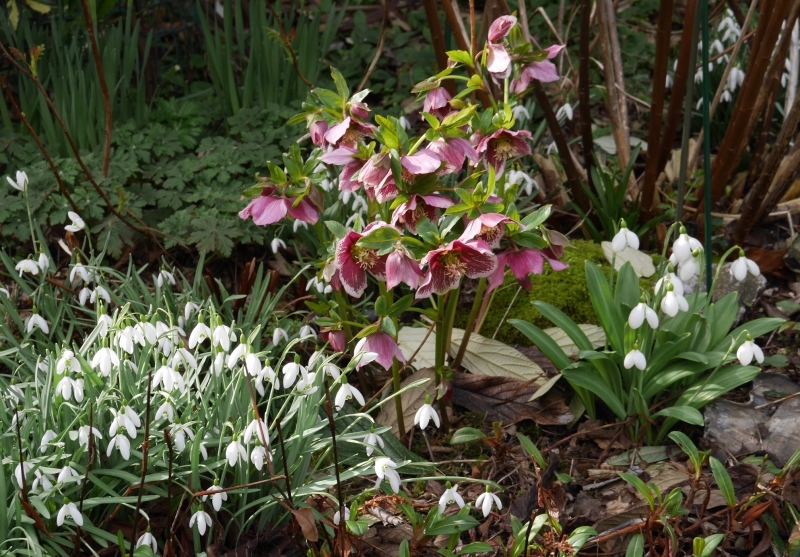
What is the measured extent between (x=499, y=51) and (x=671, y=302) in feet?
2.37

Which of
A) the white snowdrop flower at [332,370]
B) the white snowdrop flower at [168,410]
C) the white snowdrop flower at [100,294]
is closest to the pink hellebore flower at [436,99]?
the white snowdrop flower at [332,370]

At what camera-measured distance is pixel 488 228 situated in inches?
68.1

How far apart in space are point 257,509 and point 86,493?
15.0 inches

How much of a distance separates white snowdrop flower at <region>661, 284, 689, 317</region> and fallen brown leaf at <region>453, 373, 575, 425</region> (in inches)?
20.0

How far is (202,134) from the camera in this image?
3586mm

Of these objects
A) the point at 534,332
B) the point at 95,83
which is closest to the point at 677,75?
the point at 534,332

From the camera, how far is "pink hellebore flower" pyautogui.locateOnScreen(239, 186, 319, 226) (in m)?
1.91

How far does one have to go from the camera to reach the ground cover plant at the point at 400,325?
1793mm

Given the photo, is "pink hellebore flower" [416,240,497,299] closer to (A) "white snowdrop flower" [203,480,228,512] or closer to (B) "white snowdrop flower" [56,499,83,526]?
(A) "white snowdrop flower" [203,480,228,512]

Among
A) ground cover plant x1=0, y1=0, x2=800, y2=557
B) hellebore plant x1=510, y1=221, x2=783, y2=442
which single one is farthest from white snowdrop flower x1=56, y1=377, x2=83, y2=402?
hellebore plant x1=510, y1=221, x2=783, y2=442

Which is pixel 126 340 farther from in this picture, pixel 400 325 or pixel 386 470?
pixel 400 325

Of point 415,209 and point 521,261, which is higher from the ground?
point 415,209

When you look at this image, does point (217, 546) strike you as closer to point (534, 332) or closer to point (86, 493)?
point (86, 493)

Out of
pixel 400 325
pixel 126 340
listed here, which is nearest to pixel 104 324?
pixel 126 340
